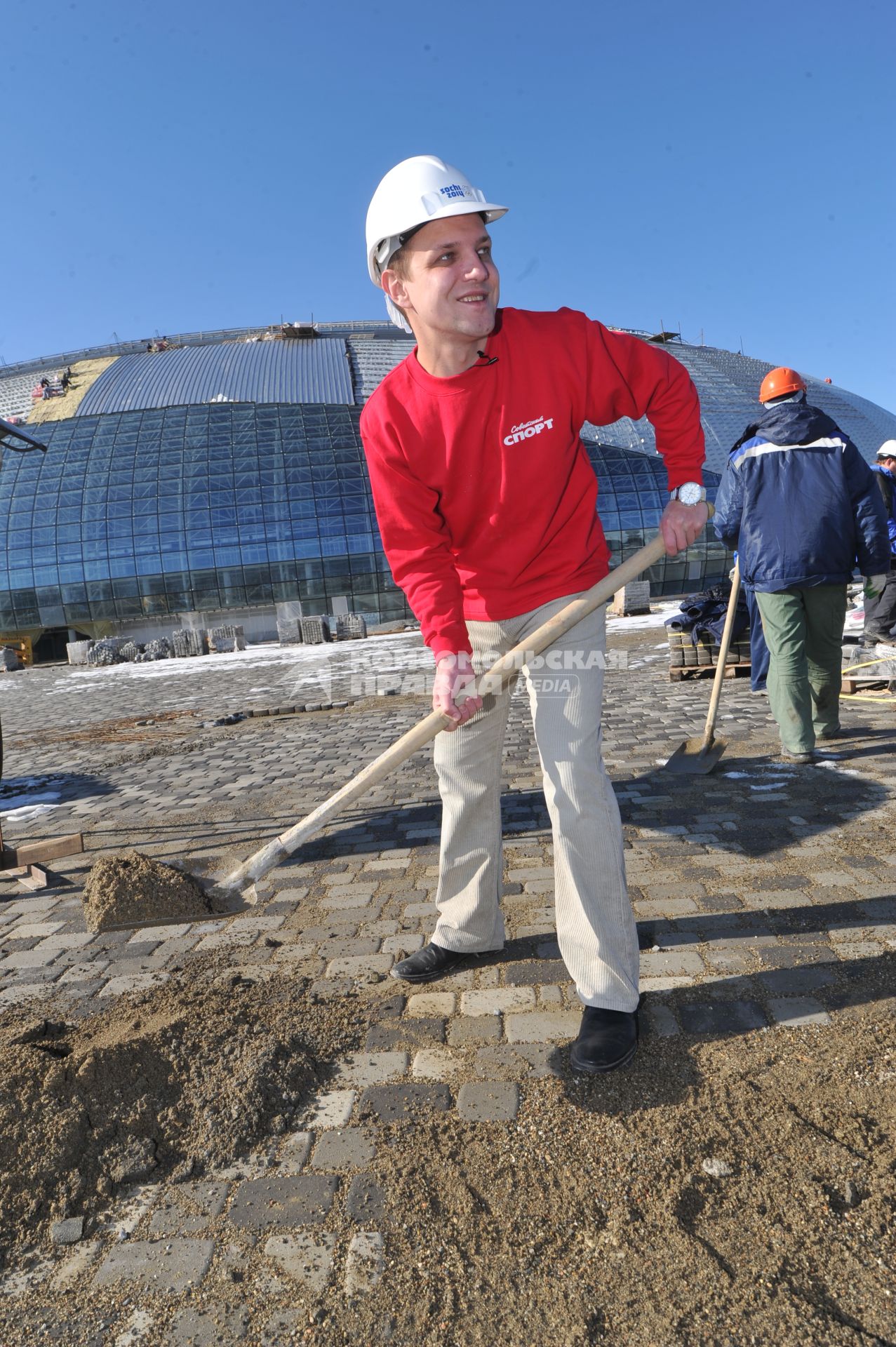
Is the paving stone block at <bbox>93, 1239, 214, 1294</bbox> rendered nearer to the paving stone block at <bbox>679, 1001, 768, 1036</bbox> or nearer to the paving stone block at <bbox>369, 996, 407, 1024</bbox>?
the paving stone block at <bbox>369, 996, 407, 1024</bbox>

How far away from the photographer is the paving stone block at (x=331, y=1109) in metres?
2.26

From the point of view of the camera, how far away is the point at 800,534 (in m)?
5.54

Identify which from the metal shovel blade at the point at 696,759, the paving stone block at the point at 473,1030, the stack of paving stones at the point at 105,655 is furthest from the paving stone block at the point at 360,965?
the stack of paving stones at the point at 105,655

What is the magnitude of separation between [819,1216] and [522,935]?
64.8 inches

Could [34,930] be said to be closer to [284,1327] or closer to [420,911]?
[420,911]

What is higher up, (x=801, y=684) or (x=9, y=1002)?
(x=801, y=684)

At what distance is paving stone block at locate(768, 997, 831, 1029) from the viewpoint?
99.8 inches

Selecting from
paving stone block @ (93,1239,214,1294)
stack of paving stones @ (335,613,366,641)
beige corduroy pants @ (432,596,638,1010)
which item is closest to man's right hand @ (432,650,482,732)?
beige corduroy pants @ (432,596,638,1010)

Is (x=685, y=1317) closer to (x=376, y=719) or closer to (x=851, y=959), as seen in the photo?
(x=851, y=959)

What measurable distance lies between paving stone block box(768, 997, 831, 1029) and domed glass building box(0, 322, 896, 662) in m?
34.4

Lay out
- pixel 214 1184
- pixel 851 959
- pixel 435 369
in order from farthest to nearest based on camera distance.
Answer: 1. pixel 851 959
2. pixel 435 369
3. pixel 214 1184

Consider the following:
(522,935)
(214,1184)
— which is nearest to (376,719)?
(522,935)

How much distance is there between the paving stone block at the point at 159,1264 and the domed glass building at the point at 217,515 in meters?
35.0

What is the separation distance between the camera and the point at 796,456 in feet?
18.5
